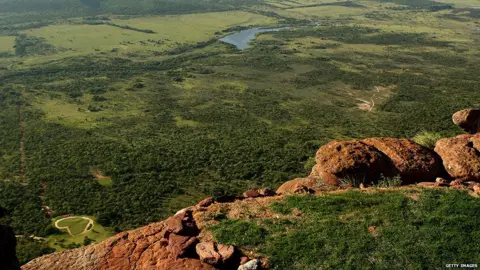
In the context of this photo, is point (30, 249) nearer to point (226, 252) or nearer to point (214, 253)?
point (214, 253)

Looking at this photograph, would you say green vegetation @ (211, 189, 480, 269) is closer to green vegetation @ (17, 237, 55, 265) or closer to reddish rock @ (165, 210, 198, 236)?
reddish rock @ (165, 210, 198, 236)

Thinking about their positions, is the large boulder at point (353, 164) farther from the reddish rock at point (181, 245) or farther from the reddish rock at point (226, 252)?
the reddish rock at point (181, 245)

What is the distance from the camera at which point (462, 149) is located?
1067 inches

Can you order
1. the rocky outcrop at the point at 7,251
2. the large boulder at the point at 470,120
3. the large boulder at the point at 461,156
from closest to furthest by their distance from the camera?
the rocky outcrop at the point at 7,251 → the large boulder at the point at 461,156 → the large boulder at the point at 470,120

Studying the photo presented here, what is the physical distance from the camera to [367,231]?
60.7 ft

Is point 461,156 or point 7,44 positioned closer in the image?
point 461,156

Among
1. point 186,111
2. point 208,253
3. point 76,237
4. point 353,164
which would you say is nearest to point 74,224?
point 76,237

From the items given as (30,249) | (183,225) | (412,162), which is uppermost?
(412,162)

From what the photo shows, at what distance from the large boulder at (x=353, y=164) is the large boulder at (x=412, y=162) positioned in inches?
26.8

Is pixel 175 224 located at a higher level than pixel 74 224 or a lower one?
higher

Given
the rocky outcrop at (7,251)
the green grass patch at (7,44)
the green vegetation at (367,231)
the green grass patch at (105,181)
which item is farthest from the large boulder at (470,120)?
the green grass patch at (7,44)

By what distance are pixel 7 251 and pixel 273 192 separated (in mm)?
15509

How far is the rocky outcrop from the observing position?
17.5 meters

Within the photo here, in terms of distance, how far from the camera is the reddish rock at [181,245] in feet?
58.3
